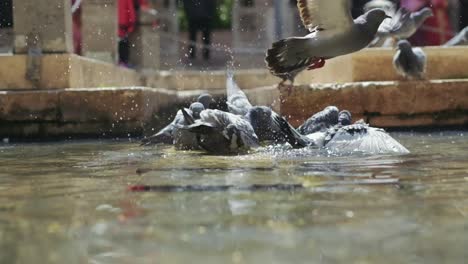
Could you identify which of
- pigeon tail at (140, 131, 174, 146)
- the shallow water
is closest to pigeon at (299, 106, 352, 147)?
pigeon tail at (140, 131, 174, 146)

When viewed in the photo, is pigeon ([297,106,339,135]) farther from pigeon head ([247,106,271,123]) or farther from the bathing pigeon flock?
pigeon head ([247,106,271,123])

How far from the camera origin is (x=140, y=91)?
734cm

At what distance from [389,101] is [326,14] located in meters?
2.54

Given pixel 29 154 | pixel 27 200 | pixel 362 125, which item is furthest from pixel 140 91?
pixel 27 200

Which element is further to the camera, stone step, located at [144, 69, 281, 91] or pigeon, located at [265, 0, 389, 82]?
stone step, located at [144, 69, 281, 91]

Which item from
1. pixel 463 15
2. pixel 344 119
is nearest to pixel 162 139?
pixel 344 119

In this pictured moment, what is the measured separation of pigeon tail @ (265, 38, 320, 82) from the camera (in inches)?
196

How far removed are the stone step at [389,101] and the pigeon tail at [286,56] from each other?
2.28 m

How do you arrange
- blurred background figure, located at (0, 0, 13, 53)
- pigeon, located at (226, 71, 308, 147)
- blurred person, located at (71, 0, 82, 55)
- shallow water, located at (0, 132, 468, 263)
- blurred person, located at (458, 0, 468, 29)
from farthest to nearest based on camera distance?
blurred person, located at (458, 0, 468, 29) → blurred person, located at (71, 0, 82, 55) → blurred background figure, located at (0, 0, 13, 53) → pigeon, located at (226, 71, 308, 147) → shallow water, located at (0, 132, 468, 263)

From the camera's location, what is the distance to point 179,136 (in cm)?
544

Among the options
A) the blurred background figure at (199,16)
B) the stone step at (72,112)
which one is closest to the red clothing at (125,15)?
the blurred background figure at (199,16)

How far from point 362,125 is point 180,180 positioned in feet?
6.88

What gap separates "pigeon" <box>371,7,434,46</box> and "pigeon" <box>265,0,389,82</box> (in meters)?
3.50

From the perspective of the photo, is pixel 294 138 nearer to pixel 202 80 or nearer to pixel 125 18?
pixel 125 18
